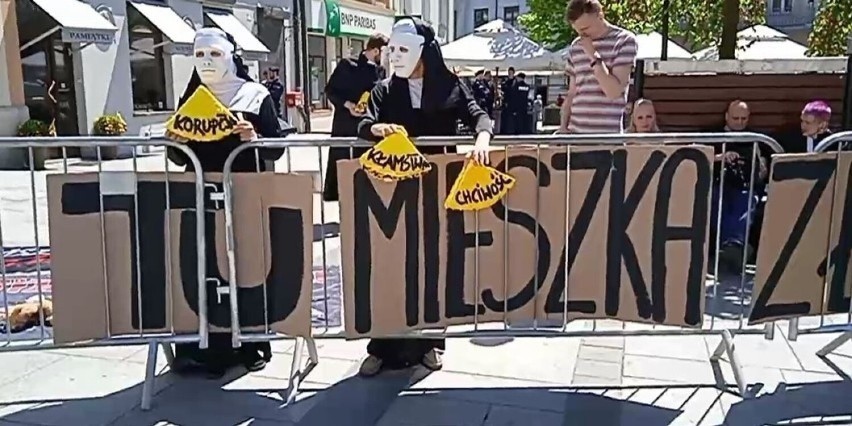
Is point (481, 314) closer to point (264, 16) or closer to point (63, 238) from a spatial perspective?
point (63, 238)

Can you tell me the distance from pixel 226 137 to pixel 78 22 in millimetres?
11691

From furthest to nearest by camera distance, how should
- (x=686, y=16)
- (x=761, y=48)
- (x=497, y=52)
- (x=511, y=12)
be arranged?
(x=511, y=12) < (x=497, y=52) < (x=761, y=48) < (x=686, y=16)

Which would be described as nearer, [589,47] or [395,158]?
[395,158]

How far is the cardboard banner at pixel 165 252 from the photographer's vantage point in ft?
12.0

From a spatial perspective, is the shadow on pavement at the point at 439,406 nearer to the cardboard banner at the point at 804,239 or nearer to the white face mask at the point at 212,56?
the cardboard banner at the point at 804,239

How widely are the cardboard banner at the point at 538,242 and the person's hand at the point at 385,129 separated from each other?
18cm

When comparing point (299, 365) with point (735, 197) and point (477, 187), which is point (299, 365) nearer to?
point (477, 187)

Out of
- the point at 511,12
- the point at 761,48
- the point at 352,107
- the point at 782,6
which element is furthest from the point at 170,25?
the point at 511,12

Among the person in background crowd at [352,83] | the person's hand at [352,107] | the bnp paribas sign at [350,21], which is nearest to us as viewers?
the person's hand at [352,107]

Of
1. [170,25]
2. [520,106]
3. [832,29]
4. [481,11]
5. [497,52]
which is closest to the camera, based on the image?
[832,29]

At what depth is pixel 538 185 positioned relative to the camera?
12.1ft

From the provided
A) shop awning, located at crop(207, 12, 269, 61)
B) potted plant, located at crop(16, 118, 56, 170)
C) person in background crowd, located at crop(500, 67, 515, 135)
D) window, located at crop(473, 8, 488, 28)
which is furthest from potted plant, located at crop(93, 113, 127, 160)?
window, located at crop(473, 8, 488, 28)

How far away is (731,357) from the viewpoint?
12.9 feet

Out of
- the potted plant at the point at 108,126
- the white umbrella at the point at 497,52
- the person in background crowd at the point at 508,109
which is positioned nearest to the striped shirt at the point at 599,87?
the white umbrella at the point at 497,52
